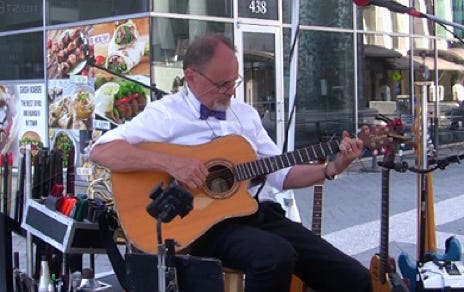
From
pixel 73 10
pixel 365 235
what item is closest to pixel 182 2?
pixel 73 10

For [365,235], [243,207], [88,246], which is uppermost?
[243,207]

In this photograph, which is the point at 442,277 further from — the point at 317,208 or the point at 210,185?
the point at 210,185

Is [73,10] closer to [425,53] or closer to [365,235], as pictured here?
[365,235]

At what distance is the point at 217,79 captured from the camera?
10.5 ft

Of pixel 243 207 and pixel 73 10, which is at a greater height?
pixel 73 10

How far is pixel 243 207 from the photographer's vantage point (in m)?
3.08

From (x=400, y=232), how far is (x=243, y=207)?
3395 millimetres

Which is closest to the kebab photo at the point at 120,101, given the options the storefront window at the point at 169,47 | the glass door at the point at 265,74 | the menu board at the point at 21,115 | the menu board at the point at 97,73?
the menu board at the point at 97,73

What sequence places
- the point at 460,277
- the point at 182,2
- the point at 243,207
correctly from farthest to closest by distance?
the point at 182,2
the point at 460,277
the point at 243,207

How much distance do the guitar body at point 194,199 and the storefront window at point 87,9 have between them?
5.50 metres

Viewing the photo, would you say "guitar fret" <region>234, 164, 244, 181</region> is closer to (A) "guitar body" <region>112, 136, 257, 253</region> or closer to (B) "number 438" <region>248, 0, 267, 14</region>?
(A) "guitar body" <region>112, 136, 257, 253</region>

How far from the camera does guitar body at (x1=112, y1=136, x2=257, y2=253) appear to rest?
3059mm

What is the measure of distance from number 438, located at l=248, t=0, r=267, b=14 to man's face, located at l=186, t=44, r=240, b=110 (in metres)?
6.42

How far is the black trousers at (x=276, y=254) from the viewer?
288 cm
